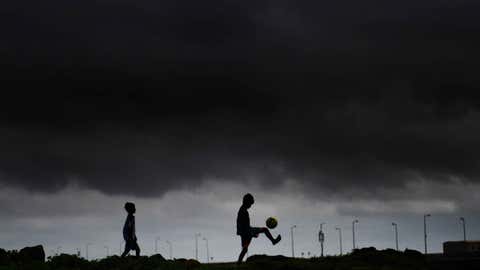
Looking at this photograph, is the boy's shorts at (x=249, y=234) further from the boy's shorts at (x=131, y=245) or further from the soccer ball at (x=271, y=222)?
the boy's shorts at (x=131, y=245)

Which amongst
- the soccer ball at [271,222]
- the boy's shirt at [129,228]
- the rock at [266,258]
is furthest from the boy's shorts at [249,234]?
the boy's shirt at [129,228]

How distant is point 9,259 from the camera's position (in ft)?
93.7

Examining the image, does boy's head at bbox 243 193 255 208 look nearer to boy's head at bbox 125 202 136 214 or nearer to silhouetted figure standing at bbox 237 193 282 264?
silhouetted figure standing at bbox 237 193 282 264

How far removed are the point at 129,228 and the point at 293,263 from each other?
8.73 metres

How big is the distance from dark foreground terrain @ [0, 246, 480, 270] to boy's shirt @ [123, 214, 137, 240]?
5.31 feet

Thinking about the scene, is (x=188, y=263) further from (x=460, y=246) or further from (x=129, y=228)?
(x=460, y=246)

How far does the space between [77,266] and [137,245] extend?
3.58 meters

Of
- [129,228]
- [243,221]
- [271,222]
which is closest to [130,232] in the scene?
[129,228]

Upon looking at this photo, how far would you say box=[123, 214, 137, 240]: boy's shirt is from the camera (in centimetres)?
2916

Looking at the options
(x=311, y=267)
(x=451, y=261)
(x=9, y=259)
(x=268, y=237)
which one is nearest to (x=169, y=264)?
(x=268, y=237)

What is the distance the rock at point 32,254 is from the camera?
2994cm

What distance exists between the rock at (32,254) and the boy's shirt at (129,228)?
3713mm

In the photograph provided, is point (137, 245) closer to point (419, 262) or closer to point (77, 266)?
point (77, 266)

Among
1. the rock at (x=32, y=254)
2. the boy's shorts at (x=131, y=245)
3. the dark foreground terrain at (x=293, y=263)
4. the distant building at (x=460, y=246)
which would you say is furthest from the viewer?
the distant building at (x=460, y=246)
